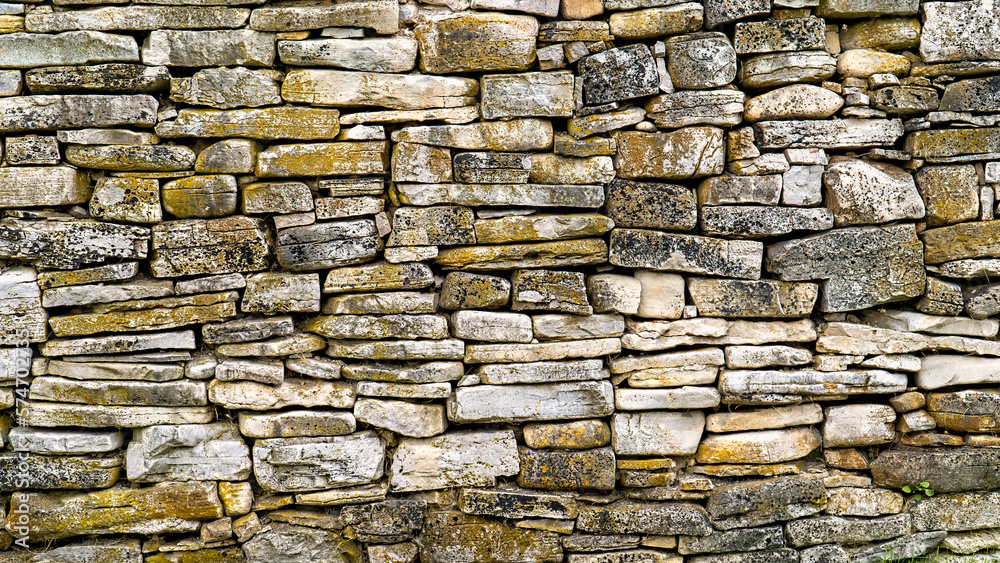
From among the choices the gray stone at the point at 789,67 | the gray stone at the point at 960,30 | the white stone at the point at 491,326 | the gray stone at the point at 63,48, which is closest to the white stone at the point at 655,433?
the white stone at the point at 491,326

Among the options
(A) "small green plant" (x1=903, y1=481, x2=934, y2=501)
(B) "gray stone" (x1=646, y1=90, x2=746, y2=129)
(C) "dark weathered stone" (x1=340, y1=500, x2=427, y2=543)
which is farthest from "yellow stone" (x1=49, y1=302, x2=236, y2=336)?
(A) "small green plant" (x1=903, y1=481, x2=934, y2=501)

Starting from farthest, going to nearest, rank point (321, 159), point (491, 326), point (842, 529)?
1. point (842, 529)
2. point (491, 326)
3. point (321, 159)

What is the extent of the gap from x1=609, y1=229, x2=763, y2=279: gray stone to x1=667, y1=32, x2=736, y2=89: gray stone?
792 mm

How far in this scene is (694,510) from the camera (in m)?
3.42

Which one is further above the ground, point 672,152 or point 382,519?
point 672,152

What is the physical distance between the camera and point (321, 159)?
327cm

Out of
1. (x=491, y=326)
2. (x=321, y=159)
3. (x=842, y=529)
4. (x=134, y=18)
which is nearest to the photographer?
(x=134, y=18)

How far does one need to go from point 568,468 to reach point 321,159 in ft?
6.75

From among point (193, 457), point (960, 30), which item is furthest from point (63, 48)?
point (960, 30)

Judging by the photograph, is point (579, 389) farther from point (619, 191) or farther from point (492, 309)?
point (619, 191)

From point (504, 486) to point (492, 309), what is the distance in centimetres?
96

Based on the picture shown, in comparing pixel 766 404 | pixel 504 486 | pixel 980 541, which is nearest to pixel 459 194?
pixel 504 486

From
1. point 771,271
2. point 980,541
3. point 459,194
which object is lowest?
point 980,541

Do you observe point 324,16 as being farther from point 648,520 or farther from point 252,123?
point 648,520
